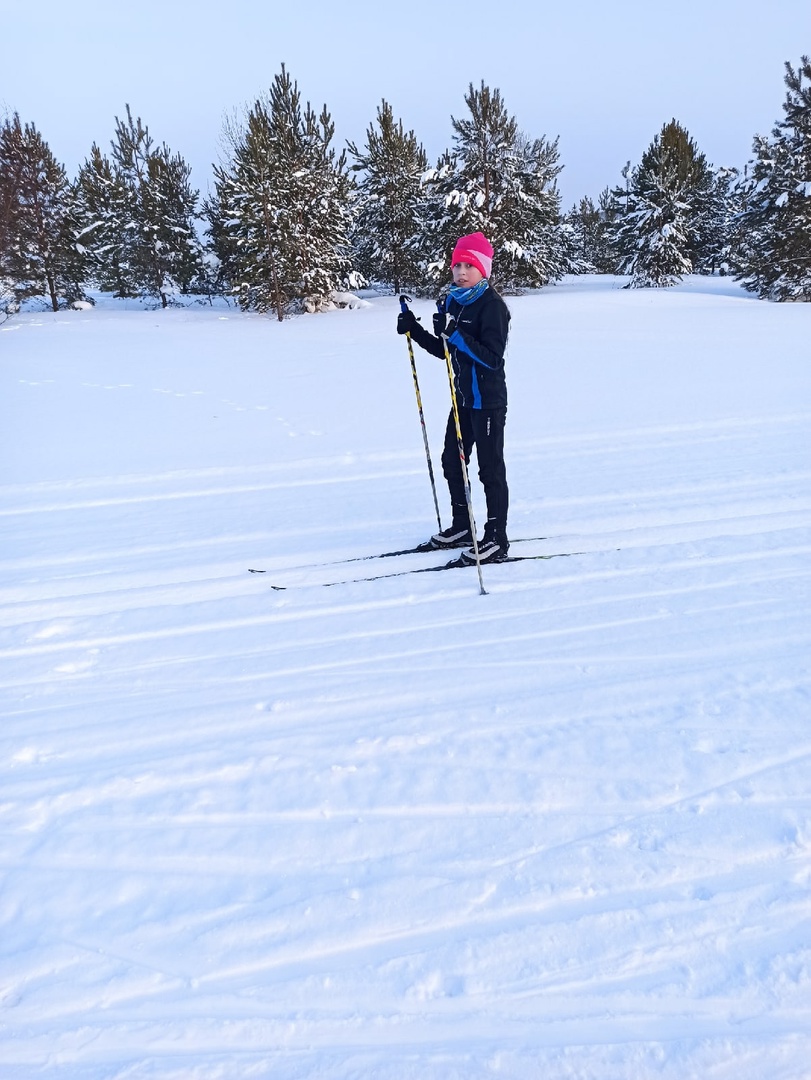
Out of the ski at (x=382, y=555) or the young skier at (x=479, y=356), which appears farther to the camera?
the ski at (x=382, y=555)

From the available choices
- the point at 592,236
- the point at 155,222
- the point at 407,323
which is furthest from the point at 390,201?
the point at 407,323

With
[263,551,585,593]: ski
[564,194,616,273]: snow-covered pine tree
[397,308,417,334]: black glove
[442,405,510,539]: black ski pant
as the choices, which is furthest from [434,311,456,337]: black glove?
[564,194,616,273]: snow-covered pine tree

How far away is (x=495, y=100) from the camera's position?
26047 mm

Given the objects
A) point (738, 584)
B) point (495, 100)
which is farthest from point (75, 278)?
point (738, 584)

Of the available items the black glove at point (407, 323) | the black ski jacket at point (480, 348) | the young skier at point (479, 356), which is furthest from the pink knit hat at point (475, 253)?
the black glove at point (407, 323)

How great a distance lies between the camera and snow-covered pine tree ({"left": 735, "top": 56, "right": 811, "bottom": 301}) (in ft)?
77.8

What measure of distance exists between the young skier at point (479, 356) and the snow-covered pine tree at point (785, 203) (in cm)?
2516

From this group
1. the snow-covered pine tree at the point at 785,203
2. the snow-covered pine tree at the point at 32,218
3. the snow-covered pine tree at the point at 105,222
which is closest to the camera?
the snow-covered pine tree at the point at 785,203

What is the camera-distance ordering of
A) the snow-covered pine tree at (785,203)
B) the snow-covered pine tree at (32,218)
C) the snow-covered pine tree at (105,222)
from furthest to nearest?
the snow-covered pine tree at (105,222) → the snow-covered pine tree at (32,218) → the snow-covered pine tree at (785,203)

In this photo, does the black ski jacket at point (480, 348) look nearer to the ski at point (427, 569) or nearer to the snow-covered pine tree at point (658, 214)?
the ski at point (427, 569)

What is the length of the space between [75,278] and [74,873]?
119ft

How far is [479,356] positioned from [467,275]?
0.51 m

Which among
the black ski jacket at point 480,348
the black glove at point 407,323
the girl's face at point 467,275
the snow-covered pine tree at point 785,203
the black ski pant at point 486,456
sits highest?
the snow-covered pine tree at point 785,203

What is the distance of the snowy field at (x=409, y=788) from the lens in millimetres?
1824
